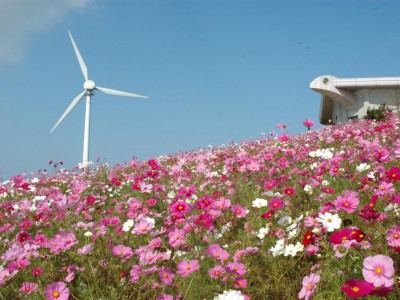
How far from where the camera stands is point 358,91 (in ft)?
133

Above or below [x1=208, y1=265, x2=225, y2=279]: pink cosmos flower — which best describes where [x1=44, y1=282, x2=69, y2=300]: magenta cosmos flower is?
below

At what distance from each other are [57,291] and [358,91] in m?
42.5

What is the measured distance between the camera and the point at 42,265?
3.52 metres

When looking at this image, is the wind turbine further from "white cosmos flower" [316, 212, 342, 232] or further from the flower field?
"white cosmos flower" [316, 212, 342, 232]

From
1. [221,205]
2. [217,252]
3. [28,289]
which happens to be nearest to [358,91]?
[221,205]

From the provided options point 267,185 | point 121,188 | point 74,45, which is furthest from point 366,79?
point 267,185

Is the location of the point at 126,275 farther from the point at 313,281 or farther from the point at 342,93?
the point at 342,93

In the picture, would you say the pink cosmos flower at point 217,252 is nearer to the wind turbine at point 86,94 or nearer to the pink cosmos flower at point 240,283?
the pink cosmos flower at point 240,283

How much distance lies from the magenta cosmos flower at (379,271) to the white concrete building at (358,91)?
37.0 metres

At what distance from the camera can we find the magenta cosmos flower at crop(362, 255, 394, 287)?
1685mm

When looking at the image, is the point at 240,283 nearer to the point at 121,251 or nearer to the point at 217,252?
the point at 217,252

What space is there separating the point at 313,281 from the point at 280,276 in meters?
0.64

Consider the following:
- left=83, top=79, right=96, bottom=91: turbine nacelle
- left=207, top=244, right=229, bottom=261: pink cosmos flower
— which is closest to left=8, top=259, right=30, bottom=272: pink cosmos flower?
left=207, top=244, right=229, bottom=261: pink cosmos flower

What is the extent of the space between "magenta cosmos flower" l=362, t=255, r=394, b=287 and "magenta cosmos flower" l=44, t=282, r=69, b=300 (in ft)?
5.23
